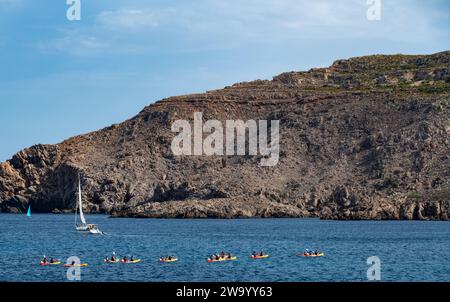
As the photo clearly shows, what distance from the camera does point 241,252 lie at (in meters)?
92.1

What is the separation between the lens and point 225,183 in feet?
627

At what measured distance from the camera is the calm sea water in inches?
2650

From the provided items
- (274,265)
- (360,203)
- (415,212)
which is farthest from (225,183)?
(274,265)

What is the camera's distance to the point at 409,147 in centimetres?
19025

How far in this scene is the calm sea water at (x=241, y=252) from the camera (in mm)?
67312

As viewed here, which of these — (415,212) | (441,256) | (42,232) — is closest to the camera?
(441,256)

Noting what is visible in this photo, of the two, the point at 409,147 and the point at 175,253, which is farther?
the point at 409,147
